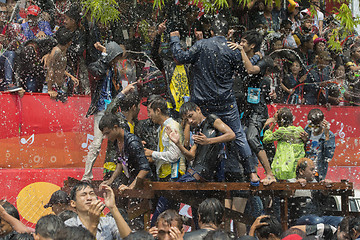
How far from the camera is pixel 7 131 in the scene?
9.53m

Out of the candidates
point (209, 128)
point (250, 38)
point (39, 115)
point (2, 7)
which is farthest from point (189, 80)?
point (2, 7)

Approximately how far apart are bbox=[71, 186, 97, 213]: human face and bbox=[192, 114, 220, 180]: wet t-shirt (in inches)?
71.2

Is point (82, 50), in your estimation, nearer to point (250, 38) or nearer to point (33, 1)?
point (33, 1)

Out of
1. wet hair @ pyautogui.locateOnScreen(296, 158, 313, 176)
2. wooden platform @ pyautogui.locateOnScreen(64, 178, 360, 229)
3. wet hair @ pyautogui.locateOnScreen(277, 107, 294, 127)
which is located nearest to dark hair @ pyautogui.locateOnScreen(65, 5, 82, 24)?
wooden platform @ pyautogui.locateOnScreen(64, 178, 360, 229)

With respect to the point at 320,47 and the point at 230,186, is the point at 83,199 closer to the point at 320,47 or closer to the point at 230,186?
the point at 230,186

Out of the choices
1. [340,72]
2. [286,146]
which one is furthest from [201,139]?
[340,72]

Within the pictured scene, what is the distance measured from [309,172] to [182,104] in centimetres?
210

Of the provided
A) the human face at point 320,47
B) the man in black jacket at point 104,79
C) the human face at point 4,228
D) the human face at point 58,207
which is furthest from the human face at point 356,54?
the human face at point 4,228

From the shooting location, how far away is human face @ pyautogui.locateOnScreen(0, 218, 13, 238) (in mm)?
5815

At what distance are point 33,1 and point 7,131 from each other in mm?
4221

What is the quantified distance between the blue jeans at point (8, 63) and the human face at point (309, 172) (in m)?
5.22

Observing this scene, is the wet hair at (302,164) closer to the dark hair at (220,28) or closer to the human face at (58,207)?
the dark hair at (220,28)

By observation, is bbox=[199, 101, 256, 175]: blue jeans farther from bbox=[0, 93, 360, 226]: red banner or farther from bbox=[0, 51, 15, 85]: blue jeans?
bbox=[0, 51, 15, 85]: blue jeans

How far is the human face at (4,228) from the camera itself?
5815 millimetres
